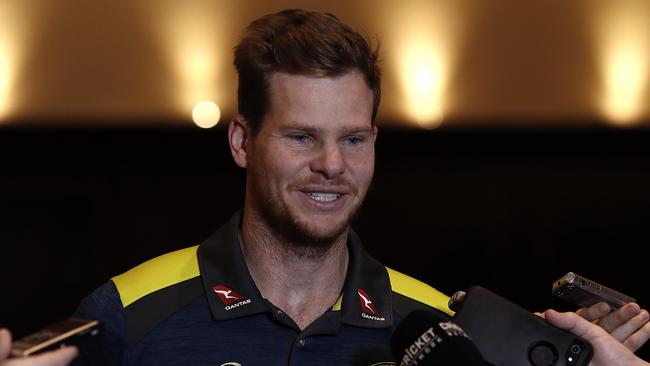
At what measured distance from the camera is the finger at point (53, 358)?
1.30 m

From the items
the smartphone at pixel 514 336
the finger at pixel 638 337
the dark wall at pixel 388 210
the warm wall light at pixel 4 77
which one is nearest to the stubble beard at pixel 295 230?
the smartphone at pixel 514 336

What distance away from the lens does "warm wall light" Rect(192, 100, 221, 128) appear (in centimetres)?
486

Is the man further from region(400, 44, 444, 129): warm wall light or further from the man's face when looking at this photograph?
region(400, 44, 444, 129): warm wall light

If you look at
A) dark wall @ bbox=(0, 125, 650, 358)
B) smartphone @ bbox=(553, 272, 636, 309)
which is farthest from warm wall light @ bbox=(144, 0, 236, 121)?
smartphone @ bbox=(553, 272, 636, 309)

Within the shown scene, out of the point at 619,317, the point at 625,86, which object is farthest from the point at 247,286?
the point at 625,86

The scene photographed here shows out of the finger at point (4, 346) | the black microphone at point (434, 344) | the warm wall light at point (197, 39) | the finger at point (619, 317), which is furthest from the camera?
the warm wall light at point (197, 39)

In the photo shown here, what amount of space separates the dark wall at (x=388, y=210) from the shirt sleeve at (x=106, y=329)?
8.86ft

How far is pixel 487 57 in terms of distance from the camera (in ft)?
16.7

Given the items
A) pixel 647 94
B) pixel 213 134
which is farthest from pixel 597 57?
pixel 213 134

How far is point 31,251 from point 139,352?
2.93 m

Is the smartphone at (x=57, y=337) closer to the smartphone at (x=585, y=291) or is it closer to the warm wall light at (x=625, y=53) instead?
the smartphone at (x=585, y=291)

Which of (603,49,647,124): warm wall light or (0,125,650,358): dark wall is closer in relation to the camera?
(0,125,650,358): dark wall

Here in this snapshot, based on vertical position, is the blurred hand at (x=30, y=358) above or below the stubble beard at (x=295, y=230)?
below

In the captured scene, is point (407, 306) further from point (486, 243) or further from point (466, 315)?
point (486, 243)
